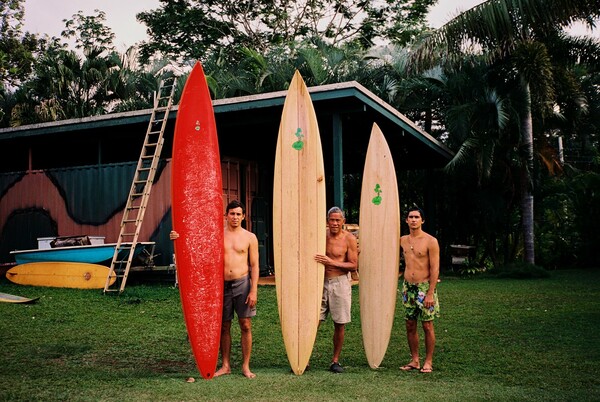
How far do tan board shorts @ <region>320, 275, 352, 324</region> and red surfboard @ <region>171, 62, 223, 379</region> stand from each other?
32.4 inches

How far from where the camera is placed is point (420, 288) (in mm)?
4766

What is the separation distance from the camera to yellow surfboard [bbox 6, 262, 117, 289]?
9.41 m

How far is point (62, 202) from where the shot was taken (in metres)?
11.4

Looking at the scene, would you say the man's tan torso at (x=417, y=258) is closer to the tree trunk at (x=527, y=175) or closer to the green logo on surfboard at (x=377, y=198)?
the green logo on surfboard at (x=377, y=198)

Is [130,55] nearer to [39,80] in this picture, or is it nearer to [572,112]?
[39,80]

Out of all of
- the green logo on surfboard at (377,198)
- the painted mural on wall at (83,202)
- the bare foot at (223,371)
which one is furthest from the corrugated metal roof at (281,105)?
the bare foot at (223,371)

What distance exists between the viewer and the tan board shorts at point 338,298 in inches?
188

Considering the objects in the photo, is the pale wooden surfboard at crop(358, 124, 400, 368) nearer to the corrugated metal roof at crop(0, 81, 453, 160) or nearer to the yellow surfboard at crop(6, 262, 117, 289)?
the corrugated metal roof at crop(0, 81, 453, 160)

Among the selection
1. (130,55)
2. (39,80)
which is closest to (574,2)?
(130,55)

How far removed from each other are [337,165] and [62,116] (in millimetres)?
12141

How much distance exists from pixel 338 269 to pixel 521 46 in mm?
9753

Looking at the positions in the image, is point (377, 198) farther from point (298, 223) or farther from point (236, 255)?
point (236, 255)

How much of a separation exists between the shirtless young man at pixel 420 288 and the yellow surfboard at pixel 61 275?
5.80m

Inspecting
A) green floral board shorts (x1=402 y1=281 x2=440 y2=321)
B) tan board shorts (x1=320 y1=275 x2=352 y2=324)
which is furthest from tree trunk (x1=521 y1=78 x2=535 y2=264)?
tan board shorts (x1=320 y1=275 x2=352 y2=324)
